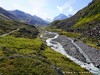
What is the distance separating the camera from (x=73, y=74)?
194ft

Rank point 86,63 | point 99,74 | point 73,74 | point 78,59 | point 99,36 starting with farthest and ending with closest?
point 99,36, point 78,59, point 86,63, point 99,74, point 73,74

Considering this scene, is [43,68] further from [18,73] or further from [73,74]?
[73,74]

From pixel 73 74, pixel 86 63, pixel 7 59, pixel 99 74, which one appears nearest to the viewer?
pixel 7 59

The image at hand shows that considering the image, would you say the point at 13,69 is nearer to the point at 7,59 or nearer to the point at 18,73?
the point at 18,73

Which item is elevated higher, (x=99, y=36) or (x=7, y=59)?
(x=99, y=36)

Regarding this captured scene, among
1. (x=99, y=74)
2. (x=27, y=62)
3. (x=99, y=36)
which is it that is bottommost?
(x=99, y=74)

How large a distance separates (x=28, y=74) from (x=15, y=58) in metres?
9.75

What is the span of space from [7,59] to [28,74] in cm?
1026

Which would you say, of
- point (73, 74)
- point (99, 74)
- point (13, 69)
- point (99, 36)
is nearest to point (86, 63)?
point (99, 74)

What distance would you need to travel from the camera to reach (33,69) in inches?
1869

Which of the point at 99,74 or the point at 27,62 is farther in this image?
the point at 99,74

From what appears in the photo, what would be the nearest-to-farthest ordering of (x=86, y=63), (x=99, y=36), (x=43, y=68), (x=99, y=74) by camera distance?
(x=43, y=68) → (x=99, y=74) → (x=86, y=63) → (x=99, y=36)

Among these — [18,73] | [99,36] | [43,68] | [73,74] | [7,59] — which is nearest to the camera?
[18,73]

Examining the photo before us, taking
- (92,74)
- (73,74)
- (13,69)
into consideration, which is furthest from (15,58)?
(92,74)
